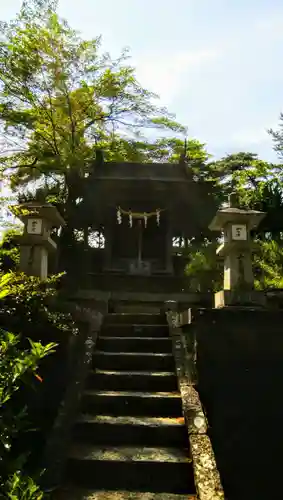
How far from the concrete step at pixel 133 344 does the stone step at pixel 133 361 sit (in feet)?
1.41

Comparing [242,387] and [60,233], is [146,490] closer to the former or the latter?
[242,387]

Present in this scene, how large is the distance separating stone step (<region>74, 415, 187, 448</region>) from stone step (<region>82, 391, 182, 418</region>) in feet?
1.06

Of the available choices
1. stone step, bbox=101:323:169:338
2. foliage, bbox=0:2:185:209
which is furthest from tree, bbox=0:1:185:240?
stone step, bbox=101:323:169:338

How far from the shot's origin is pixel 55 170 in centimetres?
1775

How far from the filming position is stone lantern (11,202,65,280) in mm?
8430

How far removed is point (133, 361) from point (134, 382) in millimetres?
579

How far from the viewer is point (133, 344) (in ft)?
24.4

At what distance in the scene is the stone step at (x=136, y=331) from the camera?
26.2 feet

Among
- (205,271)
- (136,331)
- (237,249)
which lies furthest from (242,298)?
(205,271)

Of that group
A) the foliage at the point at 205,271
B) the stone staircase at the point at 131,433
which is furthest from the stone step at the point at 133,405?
the foliage at the point at 205,271

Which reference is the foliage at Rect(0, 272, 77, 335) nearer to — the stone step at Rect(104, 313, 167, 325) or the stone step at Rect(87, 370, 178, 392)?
the stone step at Rect(87, 370, 178, 392)

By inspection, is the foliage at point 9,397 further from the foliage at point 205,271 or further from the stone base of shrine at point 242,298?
the foliage at point 205,271

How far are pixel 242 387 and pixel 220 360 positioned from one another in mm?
538

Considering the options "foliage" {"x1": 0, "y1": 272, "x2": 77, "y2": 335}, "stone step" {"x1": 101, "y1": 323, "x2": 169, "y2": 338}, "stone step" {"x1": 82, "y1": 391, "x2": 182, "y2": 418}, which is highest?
"foliage" {"x1": 0, "y1": 272, "x2": 77, "y2": 335}
